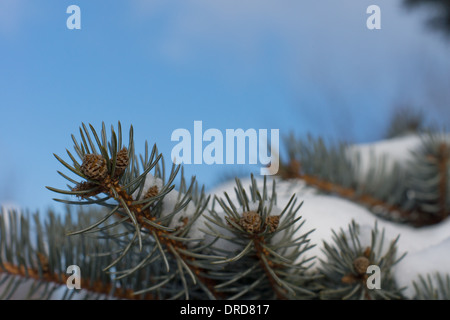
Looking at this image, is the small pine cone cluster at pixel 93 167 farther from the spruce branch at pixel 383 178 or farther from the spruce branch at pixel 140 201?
the spruce branch at pixel 383 178

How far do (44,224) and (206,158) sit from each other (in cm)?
→ 14

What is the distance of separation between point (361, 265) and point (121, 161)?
15 cm

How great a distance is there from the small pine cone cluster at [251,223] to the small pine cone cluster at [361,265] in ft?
0.24

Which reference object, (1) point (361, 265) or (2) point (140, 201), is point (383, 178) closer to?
(1) point (361, 265)

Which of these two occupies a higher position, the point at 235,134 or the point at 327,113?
the point at 327,113

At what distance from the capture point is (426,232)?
336mm

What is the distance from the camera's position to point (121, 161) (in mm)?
173

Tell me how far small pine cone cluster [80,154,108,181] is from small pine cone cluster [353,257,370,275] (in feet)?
0.50

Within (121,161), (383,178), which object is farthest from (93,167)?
(383,178)

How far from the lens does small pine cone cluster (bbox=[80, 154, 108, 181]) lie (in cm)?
16

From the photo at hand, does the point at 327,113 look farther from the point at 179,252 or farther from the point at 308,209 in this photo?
the point at 179,252

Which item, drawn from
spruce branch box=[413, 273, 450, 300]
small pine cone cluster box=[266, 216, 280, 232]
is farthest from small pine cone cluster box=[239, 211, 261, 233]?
spruce branch box=[413, 273, 450, 300]
